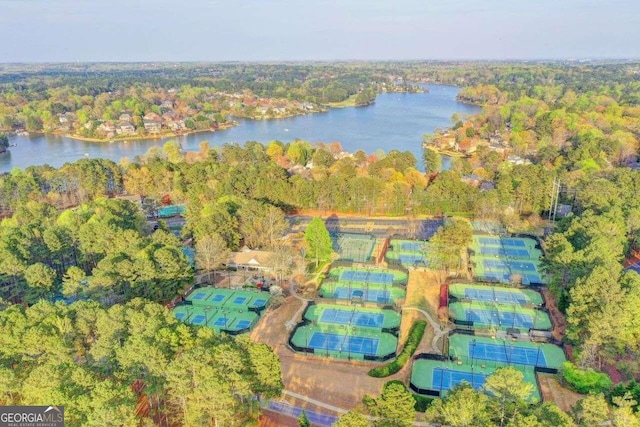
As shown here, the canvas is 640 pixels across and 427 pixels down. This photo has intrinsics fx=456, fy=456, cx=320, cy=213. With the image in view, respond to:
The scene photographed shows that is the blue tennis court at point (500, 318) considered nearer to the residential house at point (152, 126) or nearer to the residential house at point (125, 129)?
the residential house at point (125, 129)

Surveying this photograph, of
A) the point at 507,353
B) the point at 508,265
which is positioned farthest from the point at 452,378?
the point at 508,265

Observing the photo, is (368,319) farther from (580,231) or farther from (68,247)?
(68,247)

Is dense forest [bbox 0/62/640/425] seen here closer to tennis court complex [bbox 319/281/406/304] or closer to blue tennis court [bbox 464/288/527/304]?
blue tennis court [bbox 464/288/527/304]

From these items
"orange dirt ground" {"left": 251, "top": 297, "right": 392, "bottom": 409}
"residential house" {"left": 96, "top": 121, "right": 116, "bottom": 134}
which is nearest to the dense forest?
"orange dirt ground" {"left": 251, "top": 297, "right": 392, "bottom": 409}

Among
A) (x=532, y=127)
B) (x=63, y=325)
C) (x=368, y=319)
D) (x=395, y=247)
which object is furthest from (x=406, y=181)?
(x=532, y=127)

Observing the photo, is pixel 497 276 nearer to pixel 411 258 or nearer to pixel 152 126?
pixel 411 258

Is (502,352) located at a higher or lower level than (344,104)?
lower

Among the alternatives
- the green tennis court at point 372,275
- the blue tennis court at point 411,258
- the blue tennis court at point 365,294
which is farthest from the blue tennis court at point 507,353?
the blue tennis court at point 411,258
